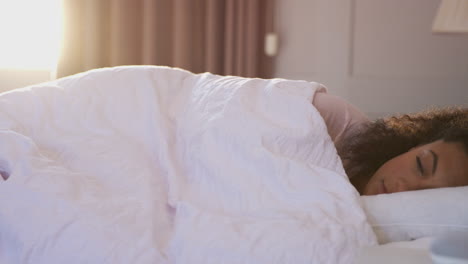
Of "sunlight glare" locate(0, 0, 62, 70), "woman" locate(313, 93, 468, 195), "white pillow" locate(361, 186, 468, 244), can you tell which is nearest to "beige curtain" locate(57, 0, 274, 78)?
"sunlight glare" locate(0, 0, 62, 70)

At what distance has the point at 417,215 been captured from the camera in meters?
1.07

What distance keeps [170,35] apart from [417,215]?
187 centimetres

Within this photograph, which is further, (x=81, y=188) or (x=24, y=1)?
(x=24, y=1)

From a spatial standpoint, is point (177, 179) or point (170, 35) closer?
point (177, 179)

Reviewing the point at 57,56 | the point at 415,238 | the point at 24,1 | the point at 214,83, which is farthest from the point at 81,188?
the point at 24,1

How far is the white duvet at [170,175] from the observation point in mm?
931

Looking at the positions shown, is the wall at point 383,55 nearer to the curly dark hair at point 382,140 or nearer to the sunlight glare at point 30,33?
the curly dark hair at point 382,140

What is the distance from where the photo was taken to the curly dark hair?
4.67 ft

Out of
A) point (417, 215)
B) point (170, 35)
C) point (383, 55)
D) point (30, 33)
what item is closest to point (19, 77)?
point (30, 33)

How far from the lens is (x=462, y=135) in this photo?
128cm

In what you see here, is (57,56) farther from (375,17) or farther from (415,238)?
(415,238)

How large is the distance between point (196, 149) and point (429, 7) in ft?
5.36

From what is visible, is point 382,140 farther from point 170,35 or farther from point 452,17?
point 170,35

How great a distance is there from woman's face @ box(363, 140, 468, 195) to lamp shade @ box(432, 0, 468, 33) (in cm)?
51
